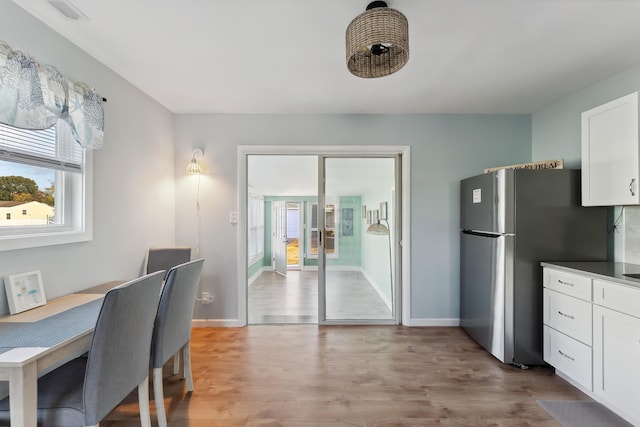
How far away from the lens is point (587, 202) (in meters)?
2.24

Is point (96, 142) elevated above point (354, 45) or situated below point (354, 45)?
below

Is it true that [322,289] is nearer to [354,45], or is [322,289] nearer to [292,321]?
[292,321]

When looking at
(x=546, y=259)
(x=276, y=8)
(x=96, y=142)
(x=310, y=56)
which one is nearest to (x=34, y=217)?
(x=96, y=142)

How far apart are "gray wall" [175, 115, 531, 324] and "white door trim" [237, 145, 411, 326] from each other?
57 mm

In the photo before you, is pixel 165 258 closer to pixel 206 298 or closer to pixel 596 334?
pixel 206 298

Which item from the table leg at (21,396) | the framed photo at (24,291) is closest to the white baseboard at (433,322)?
the table leg at (21,396)

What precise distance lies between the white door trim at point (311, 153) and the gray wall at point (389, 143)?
0.06 meters

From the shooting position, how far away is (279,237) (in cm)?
705

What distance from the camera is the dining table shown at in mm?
1030

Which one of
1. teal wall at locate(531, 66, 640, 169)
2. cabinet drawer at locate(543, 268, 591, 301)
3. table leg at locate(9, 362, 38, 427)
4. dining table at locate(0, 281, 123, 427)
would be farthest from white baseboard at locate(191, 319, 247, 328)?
teal wall at locate(531, 66, 640, 169)

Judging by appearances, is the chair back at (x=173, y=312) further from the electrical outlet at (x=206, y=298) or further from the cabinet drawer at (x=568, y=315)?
the cabinet drawer at (x=568, y=315)

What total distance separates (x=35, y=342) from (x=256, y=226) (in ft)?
17.7

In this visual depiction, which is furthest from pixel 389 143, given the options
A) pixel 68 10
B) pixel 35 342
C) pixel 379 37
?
pixel 35 342

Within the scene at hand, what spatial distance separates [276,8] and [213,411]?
2494 millimetres
